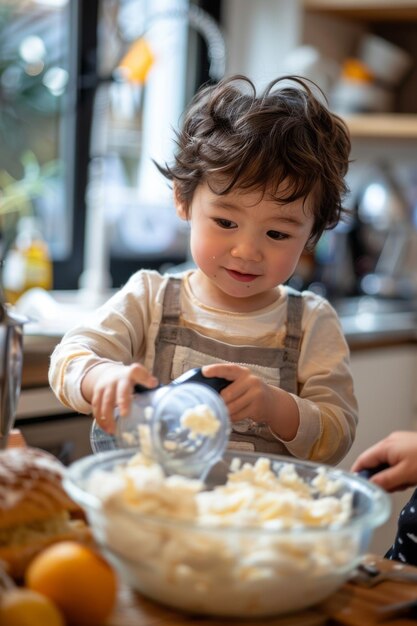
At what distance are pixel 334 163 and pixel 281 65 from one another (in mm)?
1849

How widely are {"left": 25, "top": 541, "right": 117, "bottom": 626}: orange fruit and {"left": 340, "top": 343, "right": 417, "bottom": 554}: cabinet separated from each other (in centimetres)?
184

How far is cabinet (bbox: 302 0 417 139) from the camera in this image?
299 cm

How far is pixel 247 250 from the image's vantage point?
4.04 feet

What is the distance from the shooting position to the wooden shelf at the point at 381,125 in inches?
116

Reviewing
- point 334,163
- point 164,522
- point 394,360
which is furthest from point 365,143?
point 164,522

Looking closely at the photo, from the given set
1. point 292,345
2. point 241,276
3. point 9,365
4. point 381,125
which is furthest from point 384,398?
point 9,365

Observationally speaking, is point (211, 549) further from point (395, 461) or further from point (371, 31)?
point (371, 31)

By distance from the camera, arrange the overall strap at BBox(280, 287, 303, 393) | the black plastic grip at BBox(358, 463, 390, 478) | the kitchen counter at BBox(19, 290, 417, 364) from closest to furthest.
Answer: the black plastic grip at BBox(358, 463, 390, 478), the overall strap at BBox(280, 287, 303, 393), the kitchen counter at BBox(19, 290, 417, 364)

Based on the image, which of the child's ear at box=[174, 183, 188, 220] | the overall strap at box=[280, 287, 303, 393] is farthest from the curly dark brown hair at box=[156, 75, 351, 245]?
the overall strap at box=[280, 287, 303, 393]

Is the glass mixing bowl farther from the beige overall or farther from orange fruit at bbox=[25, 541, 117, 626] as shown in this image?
the beige overall

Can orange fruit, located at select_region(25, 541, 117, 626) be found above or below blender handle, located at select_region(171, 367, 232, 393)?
below

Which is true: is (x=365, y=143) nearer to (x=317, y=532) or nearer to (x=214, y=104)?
(x=214, y=104)

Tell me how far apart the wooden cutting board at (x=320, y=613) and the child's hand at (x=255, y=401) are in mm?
255

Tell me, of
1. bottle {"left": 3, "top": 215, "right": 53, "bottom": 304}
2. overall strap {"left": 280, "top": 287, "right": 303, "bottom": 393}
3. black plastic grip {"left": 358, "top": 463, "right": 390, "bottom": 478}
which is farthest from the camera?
bottle {"left": 3, "top": 215, "right": 53, "bottom": 304}
